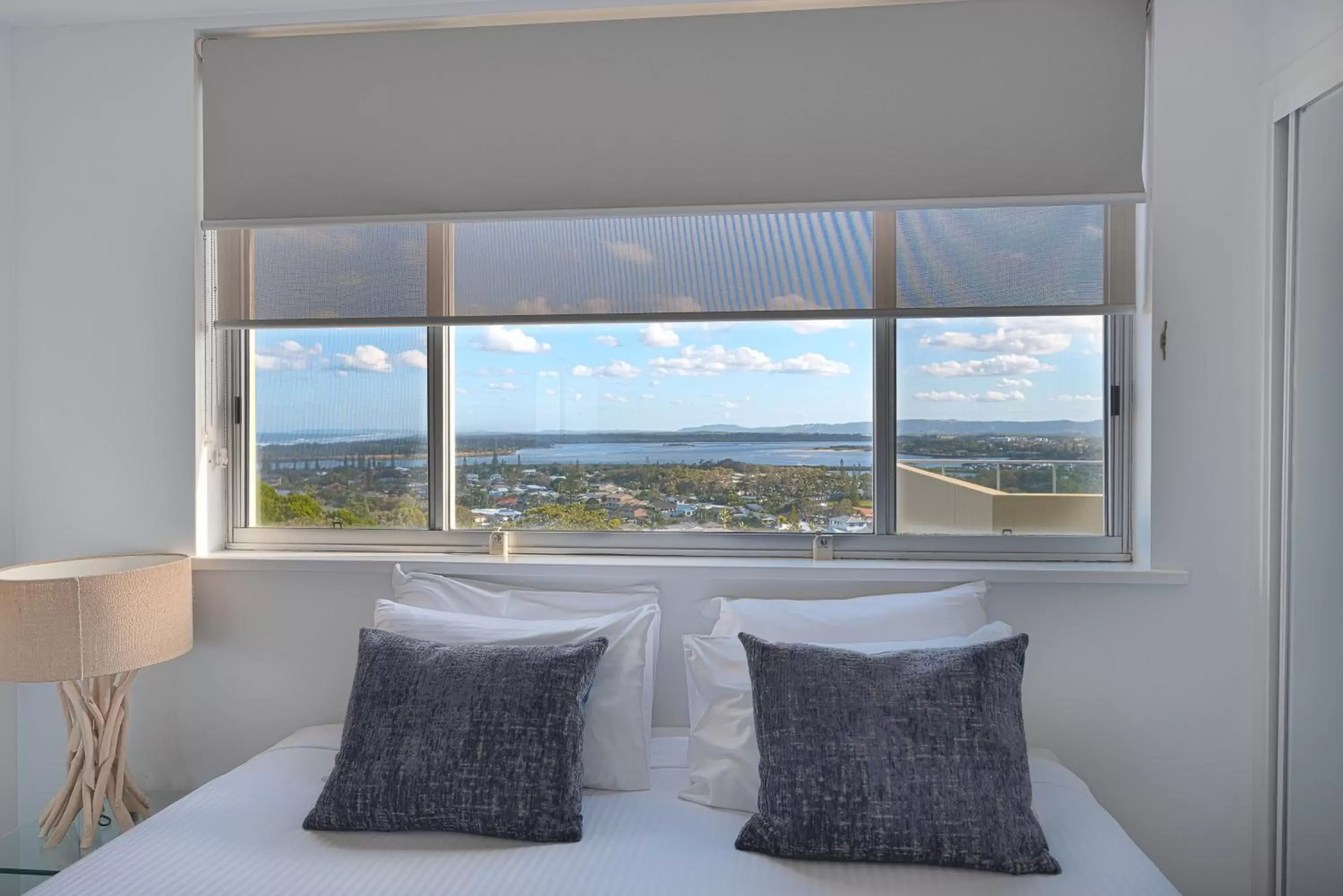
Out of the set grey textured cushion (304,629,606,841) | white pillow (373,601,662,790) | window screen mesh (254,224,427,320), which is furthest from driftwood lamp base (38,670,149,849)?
window screen mesh (254,224,427,320)

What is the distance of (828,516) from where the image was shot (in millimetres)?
2541

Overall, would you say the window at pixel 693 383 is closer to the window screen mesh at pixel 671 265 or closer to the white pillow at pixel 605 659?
the window screen mesh at pixel 671 265

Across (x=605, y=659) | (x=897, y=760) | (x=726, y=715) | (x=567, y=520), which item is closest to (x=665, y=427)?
(x=567, y=520)

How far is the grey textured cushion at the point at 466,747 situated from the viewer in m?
1.75

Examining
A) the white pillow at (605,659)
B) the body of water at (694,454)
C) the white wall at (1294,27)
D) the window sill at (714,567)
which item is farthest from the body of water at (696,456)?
the white wall at (1294,27)

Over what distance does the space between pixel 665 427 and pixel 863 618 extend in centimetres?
80

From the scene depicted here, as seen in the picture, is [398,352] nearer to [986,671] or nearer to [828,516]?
[828,516]

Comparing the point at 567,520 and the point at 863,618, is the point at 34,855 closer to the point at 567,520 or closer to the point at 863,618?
the point at 567,520

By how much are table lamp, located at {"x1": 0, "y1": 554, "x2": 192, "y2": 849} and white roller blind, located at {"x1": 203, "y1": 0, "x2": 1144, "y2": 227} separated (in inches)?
42.0

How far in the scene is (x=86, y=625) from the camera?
7.05 feet

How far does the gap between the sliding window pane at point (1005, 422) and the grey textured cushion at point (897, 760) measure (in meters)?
0.72

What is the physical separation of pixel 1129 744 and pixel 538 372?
1.89 m

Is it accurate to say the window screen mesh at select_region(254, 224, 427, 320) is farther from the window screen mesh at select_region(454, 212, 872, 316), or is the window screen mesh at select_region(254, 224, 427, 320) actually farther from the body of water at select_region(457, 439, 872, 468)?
the body of water at select_region(457, 439, 872, 468)

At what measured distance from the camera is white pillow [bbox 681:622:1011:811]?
1887 millimetres
